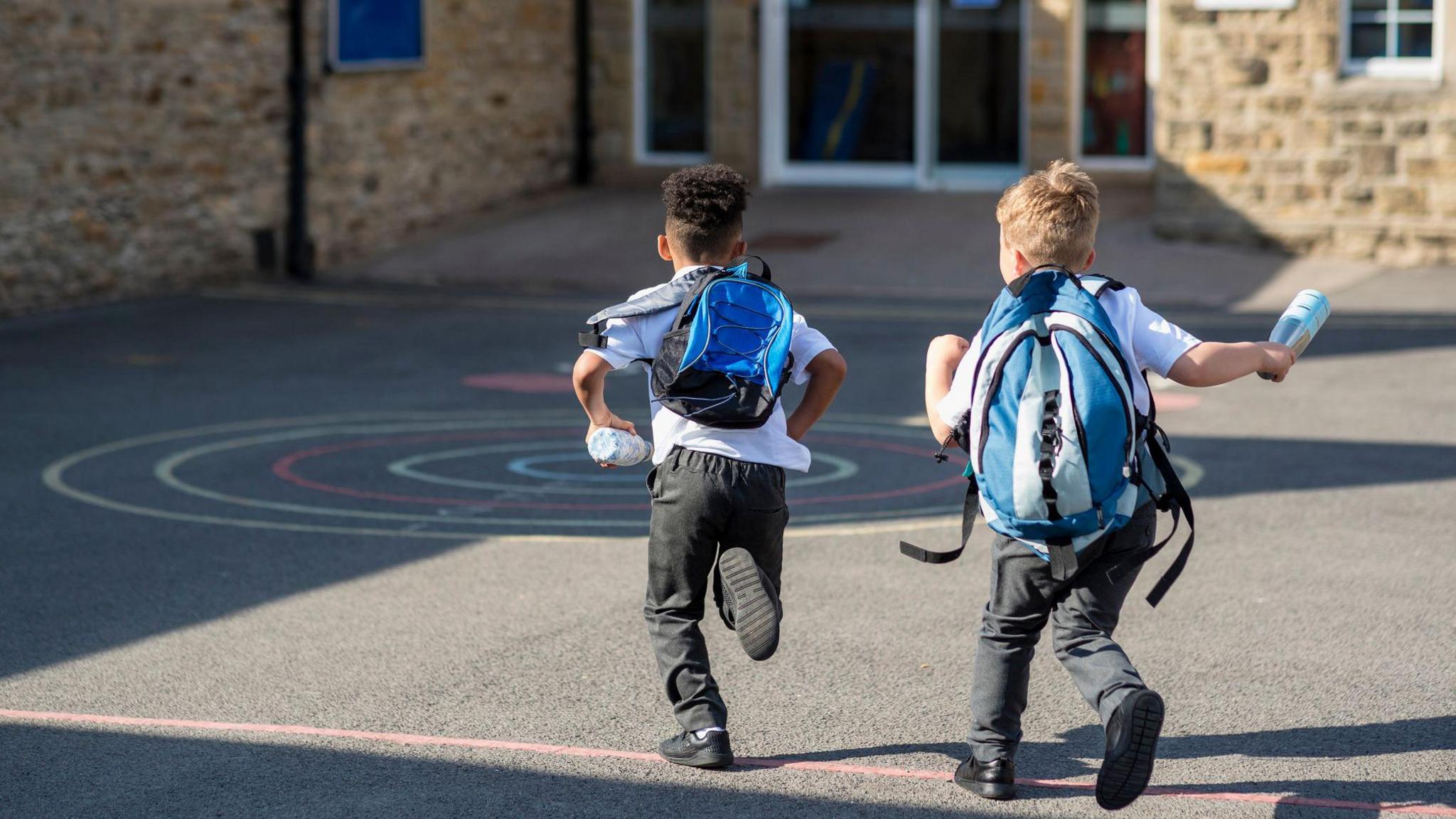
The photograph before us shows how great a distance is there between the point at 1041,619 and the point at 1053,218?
3.17 ft

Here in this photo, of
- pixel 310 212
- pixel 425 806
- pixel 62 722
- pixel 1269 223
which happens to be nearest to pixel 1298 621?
pixel 425 806

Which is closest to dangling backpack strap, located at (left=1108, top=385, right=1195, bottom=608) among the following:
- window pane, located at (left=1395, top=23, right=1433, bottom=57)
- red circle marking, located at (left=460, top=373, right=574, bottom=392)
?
red circle marking, located at (left=460, top=373, right=574, bottom=392)

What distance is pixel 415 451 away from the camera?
1015 cm

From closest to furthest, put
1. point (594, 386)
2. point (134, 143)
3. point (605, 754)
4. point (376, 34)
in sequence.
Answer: point (594, 386) → point (605, 754) → point (134, 143) → point (376, 34)

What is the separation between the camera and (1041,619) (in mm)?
4668

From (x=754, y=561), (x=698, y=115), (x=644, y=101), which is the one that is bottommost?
(x=754, y=561)

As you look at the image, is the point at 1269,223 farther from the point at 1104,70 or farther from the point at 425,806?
the point at 425,806

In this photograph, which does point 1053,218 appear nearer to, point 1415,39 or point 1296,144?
point 1296,144

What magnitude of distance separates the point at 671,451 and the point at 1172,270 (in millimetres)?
13383

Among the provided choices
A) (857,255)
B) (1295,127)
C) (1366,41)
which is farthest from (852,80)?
(1366,41)

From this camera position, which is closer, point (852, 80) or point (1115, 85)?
point (1115, 85)

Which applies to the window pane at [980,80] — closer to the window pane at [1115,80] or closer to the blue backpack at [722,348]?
the window pane at [1115,80]

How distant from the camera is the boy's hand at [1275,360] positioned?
455cm

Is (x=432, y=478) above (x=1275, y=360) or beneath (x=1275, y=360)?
beneath
